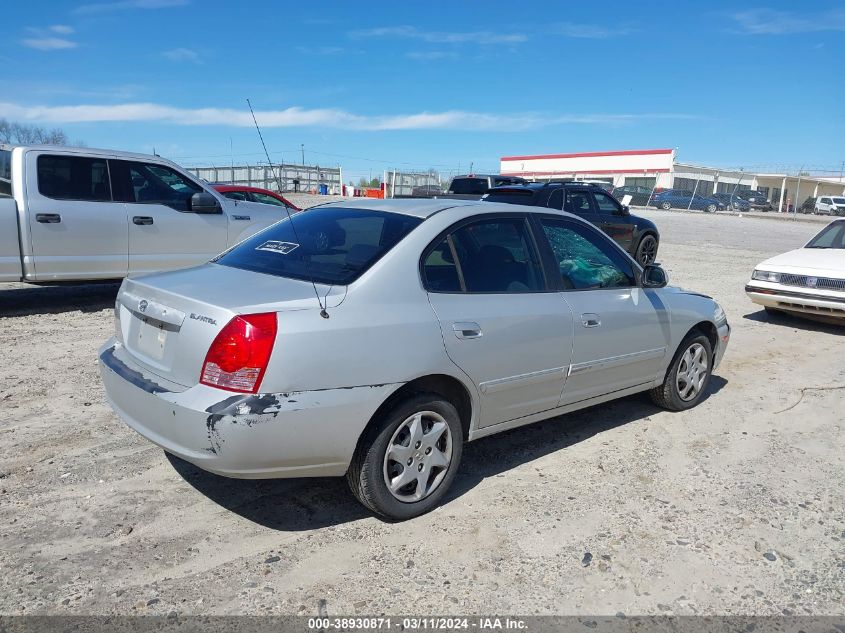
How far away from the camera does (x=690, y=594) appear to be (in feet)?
10.0

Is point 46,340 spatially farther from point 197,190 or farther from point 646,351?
point 646,351

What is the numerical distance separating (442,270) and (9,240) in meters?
5.76

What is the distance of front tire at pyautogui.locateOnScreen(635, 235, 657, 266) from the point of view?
1373 cm

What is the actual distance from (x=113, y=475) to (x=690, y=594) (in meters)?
3.09

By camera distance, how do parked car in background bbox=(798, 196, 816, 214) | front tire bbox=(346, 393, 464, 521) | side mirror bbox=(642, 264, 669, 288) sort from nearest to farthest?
front tire bbox=(346, 393, 464, 521) → side mirror bbox=(642, 264, 669, 288) → parked car in background bbox=(798, 196, 816, 214)

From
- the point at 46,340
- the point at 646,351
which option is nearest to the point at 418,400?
the point at 646,351

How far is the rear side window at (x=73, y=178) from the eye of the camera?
24.7ft

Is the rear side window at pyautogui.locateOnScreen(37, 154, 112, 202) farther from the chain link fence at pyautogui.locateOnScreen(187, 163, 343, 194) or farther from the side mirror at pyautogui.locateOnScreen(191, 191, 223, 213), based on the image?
the chain link fence at pyautogui.locateOnScreen(187, 163, 343, 194)

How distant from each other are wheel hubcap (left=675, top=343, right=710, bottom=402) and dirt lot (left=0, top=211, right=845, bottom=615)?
24cm

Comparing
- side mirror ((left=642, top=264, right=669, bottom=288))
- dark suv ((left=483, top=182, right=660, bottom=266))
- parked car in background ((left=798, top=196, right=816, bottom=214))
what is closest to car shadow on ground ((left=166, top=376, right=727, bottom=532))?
side mirror ((left=642, top=264, right=669, bottom=288))

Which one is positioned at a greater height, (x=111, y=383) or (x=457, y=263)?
(x=457, y=263)

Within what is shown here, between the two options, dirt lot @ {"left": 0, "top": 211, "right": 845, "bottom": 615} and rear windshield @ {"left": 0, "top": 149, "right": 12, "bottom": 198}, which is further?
rear windshield @ {"left": 0, "top": 149, "right": 12, "bottom": 198}

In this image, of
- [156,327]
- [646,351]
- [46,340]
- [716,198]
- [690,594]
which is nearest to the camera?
[690,594]

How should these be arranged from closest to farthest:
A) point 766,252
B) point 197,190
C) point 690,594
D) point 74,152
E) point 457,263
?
point 690,594, point 457,263, point 74,152, point 197,190, point 766,252
